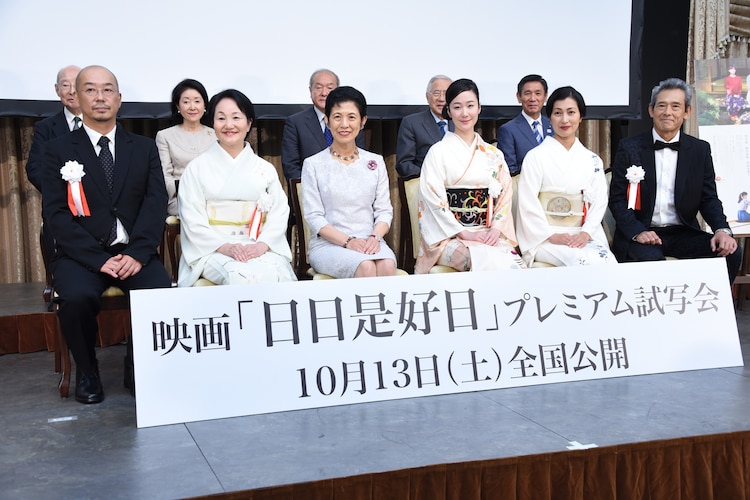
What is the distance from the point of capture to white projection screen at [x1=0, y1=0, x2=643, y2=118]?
417 centimetres

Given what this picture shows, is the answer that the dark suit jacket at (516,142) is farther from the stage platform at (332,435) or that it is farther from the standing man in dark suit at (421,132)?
the stage platform at (332,435)

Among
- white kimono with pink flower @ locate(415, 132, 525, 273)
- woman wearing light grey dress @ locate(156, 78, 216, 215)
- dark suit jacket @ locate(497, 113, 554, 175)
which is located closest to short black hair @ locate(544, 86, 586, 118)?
white kimono with pink flower @ locate(415, 132, 525, 273)

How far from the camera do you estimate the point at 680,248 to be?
381 centimetres

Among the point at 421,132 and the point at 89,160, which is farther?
the point at 421,132

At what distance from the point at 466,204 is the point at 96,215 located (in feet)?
5.33

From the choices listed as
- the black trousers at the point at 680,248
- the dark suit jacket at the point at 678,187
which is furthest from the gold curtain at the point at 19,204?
the black trousers at the point at 680,248

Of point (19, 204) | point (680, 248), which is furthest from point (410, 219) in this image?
point (19, 204)

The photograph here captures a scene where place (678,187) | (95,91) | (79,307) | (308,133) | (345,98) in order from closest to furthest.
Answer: (79,307)
(95,91)
(345,98)
(678,187)
(308,133)

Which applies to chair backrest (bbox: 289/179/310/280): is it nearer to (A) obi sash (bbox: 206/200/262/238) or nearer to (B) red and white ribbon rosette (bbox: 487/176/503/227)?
(A) obi sash (bbox: 206/200/262/238)

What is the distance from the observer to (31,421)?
249 cm

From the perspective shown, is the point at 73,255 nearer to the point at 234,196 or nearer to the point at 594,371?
the point at 234,196

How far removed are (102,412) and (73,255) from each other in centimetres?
62

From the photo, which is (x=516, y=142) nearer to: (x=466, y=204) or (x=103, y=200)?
(x=466, y=204)

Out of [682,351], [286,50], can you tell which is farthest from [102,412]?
[286,50]
